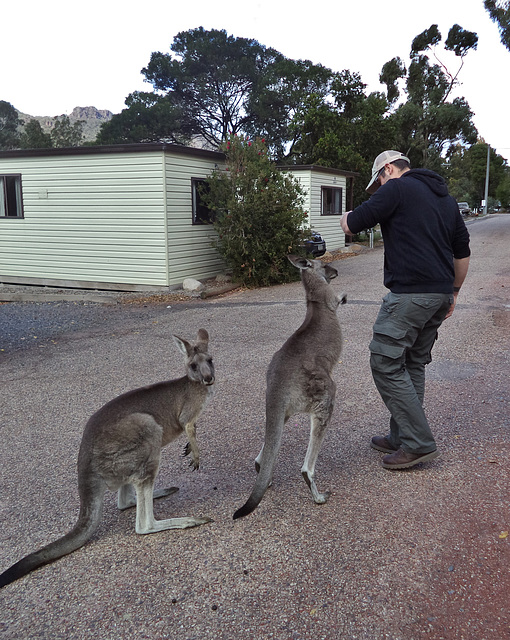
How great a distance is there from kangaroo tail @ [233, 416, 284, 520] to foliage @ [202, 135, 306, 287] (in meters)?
11.6

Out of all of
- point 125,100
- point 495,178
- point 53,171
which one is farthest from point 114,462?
point 495,178

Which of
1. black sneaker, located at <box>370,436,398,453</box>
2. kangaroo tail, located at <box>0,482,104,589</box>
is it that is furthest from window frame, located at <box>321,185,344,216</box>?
kangaroo tail, located at <box>0,482,104,589</box>

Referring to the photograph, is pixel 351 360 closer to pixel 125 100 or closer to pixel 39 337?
pixel 39 337

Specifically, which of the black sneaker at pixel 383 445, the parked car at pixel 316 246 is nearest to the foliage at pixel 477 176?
the parked car at pixel 316 246

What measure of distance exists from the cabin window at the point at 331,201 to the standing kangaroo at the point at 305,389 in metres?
19.6

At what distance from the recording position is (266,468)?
353 cm

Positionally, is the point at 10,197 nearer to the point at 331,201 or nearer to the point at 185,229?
the point at 185,229

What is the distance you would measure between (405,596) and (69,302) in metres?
12.3

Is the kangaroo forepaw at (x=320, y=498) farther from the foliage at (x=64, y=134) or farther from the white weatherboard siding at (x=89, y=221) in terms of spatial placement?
the foliage at (x=64, y=134)

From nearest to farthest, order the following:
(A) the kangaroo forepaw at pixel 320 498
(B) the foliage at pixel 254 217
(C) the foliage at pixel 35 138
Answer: (A) the kangaroo forepaw at pixel 320 498 → (B) the foliage at pixel 254 217 → (C) the foliage at pixel 35 138

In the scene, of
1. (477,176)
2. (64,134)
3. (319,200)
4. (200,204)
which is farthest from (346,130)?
(477,176)

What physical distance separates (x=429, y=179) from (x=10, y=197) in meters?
15.6

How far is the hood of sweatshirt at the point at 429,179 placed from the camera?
13.3 ft

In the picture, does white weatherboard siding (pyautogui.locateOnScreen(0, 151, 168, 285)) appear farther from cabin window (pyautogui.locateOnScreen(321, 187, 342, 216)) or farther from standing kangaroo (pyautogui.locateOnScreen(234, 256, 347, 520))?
standing kangaroo (pyautogui.locateOnScreen(234, 256, 347, 520))
